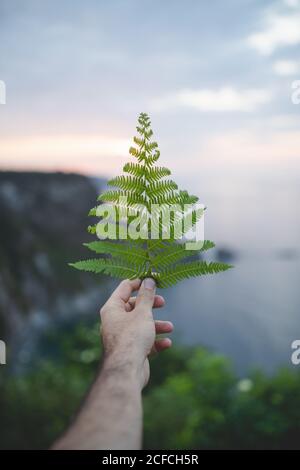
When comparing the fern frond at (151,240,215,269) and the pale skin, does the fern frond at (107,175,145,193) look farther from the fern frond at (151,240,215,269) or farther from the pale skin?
the pale skin

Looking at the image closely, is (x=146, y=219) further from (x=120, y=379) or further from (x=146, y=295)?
(x=120, y=379)

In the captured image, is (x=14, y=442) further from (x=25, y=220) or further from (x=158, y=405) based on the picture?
(x=25, y=220)

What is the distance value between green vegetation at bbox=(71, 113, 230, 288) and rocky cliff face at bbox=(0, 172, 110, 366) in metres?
29.4

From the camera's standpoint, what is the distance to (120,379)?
172 cm

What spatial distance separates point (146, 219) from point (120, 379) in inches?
25.4

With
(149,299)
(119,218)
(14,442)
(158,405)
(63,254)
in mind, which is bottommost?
(14,442)

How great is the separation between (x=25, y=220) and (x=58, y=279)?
8.81 meters

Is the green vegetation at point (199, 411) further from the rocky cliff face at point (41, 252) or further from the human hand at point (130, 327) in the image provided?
the rocky cliff face at point (41, 252)

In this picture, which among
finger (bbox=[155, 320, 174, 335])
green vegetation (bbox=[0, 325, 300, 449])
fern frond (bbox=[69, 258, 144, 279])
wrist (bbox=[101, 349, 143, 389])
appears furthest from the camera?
green vegetation (bbox=[0, 325, 300, 449])

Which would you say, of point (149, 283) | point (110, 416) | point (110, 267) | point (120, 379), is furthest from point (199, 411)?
point (110, 416)

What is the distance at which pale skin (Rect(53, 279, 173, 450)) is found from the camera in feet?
4.90

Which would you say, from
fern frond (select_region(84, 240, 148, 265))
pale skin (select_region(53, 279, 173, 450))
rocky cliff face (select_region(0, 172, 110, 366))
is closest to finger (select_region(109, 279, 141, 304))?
pale skin (select_region(53, 279, 173, 450))

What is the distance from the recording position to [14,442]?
10055mm
